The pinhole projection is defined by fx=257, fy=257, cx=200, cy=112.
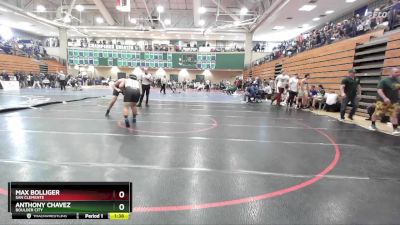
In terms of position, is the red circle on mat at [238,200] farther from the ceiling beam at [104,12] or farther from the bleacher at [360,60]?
the ceiling beam at [104,12]

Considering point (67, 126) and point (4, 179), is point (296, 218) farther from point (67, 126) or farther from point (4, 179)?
point (67, 126)

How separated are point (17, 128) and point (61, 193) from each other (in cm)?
490

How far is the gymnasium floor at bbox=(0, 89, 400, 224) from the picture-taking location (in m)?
2.25

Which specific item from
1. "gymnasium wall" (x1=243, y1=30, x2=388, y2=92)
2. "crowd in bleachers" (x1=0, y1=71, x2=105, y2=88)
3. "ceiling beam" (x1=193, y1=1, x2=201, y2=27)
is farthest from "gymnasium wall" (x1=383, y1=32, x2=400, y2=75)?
"crowd in bleachers" (x1=0, y1=71, x2=105, y2=88)

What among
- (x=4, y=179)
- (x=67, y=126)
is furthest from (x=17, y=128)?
(x=4, y=179)

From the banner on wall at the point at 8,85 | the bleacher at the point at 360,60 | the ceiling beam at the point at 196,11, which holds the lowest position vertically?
the banner on wall at the point at 8,85

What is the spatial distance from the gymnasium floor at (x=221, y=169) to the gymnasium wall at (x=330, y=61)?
5642mm

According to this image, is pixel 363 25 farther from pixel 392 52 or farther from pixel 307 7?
pixel 307 7

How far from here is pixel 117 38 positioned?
35.5m

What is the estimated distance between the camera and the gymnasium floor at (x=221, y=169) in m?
2.25
